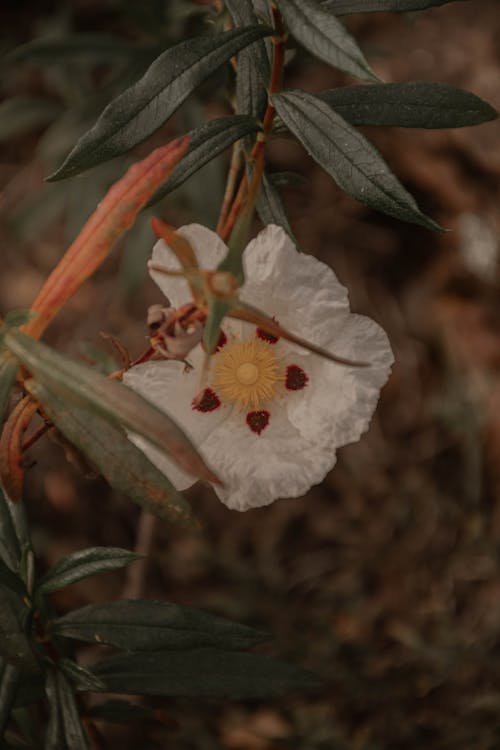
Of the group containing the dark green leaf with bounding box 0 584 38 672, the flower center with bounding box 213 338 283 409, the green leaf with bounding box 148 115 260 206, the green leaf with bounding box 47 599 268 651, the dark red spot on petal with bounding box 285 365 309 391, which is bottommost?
the green leaf with bounding box 47 599 268 651

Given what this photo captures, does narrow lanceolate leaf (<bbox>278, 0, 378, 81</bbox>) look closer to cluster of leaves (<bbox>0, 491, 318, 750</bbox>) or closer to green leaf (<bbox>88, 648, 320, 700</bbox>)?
cluster of leaves (<bbox>0, 491, 318, 750</bbox>)

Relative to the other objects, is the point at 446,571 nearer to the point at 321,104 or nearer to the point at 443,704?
the point at 443,704

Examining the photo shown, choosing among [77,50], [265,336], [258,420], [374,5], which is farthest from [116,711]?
[77,50]

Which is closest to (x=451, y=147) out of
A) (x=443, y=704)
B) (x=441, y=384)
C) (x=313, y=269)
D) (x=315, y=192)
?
(x=315, y=192)

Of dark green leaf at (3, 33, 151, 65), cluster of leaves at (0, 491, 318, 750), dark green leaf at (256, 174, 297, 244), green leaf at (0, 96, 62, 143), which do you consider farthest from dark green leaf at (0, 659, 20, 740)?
green leaf at (0, 96, 62, 143)

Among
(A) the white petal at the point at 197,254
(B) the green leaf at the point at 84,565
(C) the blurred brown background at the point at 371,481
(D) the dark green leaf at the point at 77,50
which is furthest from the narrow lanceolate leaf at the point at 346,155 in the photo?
(D) the dark green leaf at the point at 77,50

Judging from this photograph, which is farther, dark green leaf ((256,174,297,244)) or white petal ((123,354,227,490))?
dark green leaf ((256,174,297,244))
